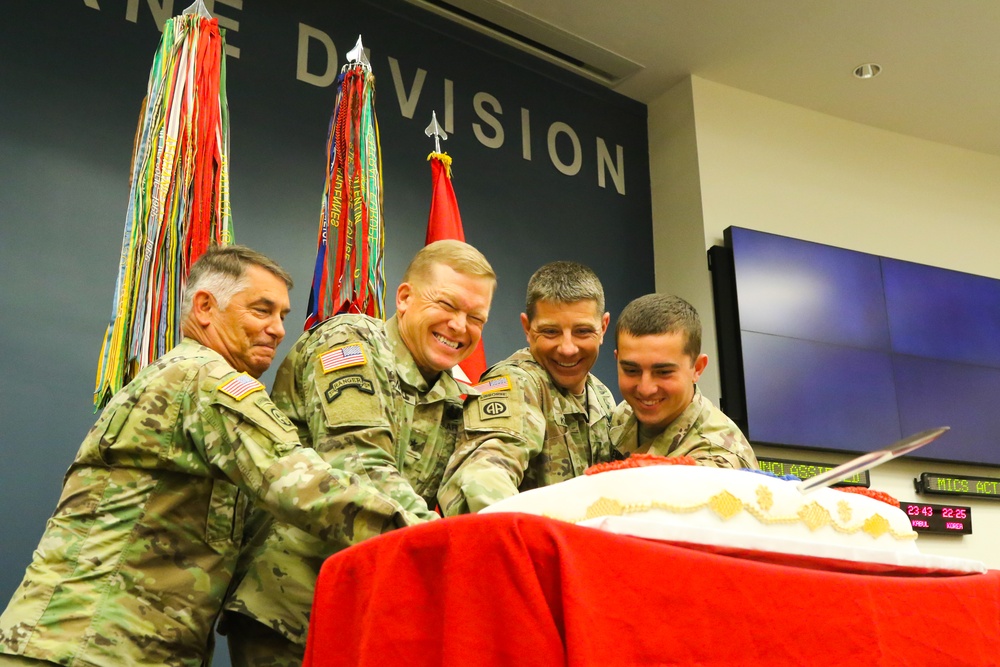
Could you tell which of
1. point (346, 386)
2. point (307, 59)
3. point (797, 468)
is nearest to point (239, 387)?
point (346, 386)

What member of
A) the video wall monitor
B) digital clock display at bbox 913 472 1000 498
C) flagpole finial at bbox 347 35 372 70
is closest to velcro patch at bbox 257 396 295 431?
flagpole finial at bbox 347 35 372 70

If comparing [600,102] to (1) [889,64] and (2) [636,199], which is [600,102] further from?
(1) [889,64]

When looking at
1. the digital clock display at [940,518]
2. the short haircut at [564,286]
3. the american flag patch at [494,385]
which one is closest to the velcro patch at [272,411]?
the american flag patch at [494,385]

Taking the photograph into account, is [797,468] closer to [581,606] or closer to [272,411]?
[272,411]

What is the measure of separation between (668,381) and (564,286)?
12.1 inches

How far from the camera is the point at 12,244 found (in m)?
3.05

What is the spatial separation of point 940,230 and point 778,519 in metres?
5.20

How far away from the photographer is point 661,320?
6.26 ft

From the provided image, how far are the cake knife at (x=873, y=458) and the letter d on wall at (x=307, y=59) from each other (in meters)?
3.33

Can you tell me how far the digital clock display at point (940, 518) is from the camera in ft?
15.3

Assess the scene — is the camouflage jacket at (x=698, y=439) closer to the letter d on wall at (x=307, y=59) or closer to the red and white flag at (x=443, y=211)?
the red and white flag at (x=443, y=211)

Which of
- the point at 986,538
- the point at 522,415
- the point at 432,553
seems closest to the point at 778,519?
the point at 432,553

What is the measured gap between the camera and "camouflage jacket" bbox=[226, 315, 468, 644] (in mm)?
1587

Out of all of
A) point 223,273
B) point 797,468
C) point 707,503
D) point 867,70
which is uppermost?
point 867,70
